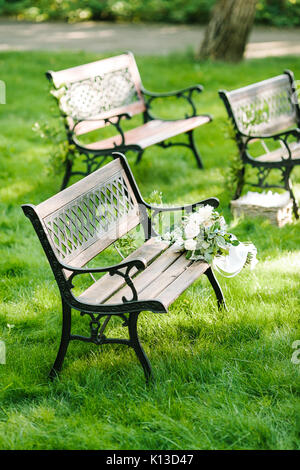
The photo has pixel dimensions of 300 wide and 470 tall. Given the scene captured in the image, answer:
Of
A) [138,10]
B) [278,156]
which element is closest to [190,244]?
[278,156]

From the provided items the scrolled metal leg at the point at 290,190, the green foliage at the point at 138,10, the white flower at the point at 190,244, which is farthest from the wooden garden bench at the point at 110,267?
the green foliage at the point at 138,10

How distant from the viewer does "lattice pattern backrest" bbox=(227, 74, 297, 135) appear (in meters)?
6.17

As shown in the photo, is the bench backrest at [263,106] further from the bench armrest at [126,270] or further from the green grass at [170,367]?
the bench armrest at [126,270]

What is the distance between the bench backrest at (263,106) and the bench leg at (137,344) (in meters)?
3.09

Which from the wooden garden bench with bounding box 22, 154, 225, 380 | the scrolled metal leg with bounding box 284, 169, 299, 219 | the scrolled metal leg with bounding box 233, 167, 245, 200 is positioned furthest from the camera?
the scrolled metal leg with bounding box 233, 167, 245, 200

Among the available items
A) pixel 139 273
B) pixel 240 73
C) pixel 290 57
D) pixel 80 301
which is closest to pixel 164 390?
pixel 80 301

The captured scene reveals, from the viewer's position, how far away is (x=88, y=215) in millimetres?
3998

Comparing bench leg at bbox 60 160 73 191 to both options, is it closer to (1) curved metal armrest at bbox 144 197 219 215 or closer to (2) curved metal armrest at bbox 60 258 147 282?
(1) curved metal armrest at bbox 144 197 219 215

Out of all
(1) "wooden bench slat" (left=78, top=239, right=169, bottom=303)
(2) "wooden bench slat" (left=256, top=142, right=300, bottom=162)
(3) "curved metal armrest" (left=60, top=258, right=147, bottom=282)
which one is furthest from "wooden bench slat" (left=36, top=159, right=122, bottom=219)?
(2) "wooden bench slat" (left=256, top=142, right=300, bottom=162)

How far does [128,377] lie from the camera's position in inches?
141

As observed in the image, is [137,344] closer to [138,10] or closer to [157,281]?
[157,281]

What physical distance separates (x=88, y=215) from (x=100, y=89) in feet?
10.6

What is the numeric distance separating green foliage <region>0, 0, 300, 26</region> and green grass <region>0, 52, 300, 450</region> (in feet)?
35.6
